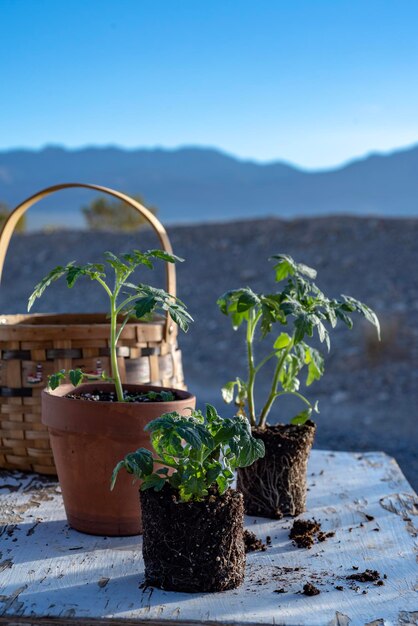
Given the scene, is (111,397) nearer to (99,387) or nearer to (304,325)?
(99,387)

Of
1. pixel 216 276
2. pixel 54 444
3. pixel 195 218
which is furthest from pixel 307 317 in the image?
pixel 195 218

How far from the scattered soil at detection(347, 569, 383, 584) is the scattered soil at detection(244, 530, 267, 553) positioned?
0.24 meters

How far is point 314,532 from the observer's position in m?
1.72

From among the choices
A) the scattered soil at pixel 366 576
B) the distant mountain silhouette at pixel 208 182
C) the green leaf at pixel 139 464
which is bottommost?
the scattered soil at pixel 366 576

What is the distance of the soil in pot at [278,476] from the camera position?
5.91 ft

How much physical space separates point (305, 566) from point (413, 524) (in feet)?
1.26

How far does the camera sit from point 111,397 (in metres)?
1.81

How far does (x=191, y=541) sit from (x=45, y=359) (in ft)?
2.88

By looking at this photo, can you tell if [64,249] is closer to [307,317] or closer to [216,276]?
[216,276]

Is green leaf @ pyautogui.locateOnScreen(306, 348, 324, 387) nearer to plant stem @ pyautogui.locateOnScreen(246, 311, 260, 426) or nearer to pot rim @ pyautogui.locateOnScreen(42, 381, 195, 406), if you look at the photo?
plant stem @ pyautogui.locateOnScreen(246, 311, 260, 426)

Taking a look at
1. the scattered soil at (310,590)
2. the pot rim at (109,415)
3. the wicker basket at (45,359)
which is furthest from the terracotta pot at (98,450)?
the scattered soil at (310,590)

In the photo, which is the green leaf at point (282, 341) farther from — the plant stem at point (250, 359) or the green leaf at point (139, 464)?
the green leaf at point (139, 464)

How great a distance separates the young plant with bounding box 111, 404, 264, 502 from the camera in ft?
4.26

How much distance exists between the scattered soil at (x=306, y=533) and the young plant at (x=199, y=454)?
36 cm
